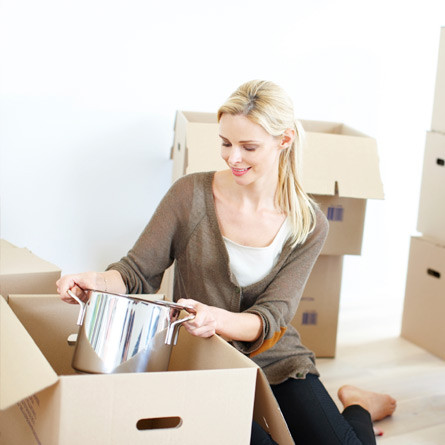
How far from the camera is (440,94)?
7.38ft

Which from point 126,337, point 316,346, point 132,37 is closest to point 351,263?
point 316,346

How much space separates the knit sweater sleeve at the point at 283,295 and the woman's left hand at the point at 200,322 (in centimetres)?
17

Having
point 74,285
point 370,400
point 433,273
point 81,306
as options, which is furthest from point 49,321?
point 433,273

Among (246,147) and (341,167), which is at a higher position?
(246,147)

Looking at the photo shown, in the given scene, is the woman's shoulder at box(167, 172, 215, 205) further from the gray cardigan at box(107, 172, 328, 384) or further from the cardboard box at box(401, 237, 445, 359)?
the cardboard box at box(401, 237, 445, 359)

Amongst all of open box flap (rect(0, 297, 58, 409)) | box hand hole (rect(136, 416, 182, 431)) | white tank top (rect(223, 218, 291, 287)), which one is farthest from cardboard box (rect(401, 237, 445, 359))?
open box flap (rect(0, 297, 58, 409))

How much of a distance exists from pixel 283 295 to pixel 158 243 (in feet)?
0.86

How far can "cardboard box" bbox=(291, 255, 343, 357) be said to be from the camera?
Result: 6.96 feet

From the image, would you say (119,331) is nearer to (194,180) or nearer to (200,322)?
(200,322)

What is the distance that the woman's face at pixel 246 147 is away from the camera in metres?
1.32

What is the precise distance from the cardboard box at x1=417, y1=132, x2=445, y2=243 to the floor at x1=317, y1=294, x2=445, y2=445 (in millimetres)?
385

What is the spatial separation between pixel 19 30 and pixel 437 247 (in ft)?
4.63

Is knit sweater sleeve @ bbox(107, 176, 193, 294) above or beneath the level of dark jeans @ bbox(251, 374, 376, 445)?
above

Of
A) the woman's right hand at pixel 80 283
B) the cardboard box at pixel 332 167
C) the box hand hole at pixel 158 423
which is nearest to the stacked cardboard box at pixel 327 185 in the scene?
the cardboard box at pixel 332 167
